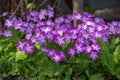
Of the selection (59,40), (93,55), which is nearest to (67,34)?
(59,40)

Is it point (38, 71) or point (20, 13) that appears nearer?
point (38, 71)

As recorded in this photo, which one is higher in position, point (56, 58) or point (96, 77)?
point (56, 58)

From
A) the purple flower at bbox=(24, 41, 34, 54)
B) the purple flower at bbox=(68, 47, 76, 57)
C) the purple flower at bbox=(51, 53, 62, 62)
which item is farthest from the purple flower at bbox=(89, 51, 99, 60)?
the purple flower at bbox=(24, 41, 34, 54)

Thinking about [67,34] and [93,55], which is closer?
[93,55]

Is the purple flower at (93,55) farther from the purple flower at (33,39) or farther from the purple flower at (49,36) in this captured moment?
the purple flower at (33,39)

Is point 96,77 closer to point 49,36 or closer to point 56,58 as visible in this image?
point 56,58

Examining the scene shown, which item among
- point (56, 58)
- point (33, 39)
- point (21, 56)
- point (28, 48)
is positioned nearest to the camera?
point (56, 58)

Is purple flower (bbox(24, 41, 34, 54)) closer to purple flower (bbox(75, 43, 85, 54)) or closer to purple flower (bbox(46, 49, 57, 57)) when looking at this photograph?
purple flower (bbox(46, 49, 57, 57))

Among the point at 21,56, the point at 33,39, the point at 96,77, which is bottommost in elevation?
the point at 96,77

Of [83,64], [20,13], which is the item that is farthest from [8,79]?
[20,13]

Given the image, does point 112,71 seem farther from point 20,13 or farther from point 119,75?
point 20,13

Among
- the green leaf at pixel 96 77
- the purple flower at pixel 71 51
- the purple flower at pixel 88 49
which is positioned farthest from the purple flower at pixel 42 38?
the green leaf at pixel 96 77
